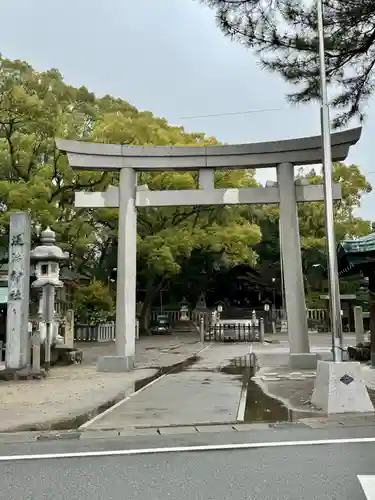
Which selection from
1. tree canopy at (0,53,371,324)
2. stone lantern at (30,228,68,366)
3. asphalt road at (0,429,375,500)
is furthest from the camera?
tree canopy at (0,53,371,324)

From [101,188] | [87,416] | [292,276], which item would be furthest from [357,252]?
[101,188]

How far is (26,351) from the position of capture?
13930 millimetres

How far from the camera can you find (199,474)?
5.10 meters

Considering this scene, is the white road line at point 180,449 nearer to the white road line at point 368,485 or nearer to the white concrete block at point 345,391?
the white road line at point 368,485

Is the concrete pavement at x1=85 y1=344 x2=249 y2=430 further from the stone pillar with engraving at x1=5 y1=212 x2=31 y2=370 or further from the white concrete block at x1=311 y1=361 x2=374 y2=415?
the stone pillar with engraving at x1=5 y1=212 x2=31 y2=370

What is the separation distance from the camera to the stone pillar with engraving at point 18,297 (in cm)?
1361

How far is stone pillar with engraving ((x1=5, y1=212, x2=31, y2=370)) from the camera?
13.6m

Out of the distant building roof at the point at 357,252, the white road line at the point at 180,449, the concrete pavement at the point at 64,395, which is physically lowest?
the concrete pavement at the point at 64,395

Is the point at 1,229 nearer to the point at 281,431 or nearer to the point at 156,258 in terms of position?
the point at 156,258

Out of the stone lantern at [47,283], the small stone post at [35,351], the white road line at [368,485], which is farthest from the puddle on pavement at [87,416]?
the stone lantern at [47,283]

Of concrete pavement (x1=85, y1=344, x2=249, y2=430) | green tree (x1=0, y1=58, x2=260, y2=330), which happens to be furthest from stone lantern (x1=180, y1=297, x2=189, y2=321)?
concrete pavement (x1=85, y1=344, x2=249, y2=430)

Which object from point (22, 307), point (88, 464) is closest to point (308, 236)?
point (22, 307)

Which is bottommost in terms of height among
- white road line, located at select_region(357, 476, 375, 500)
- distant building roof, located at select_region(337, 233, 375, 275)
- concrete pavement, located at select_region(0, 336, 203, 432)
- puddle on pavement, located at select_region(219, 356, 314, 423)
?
concrete pavement, located at select_region(0, 336, 203, 432)

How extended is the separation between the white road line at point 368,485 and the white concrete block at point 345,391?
3.51 metres
